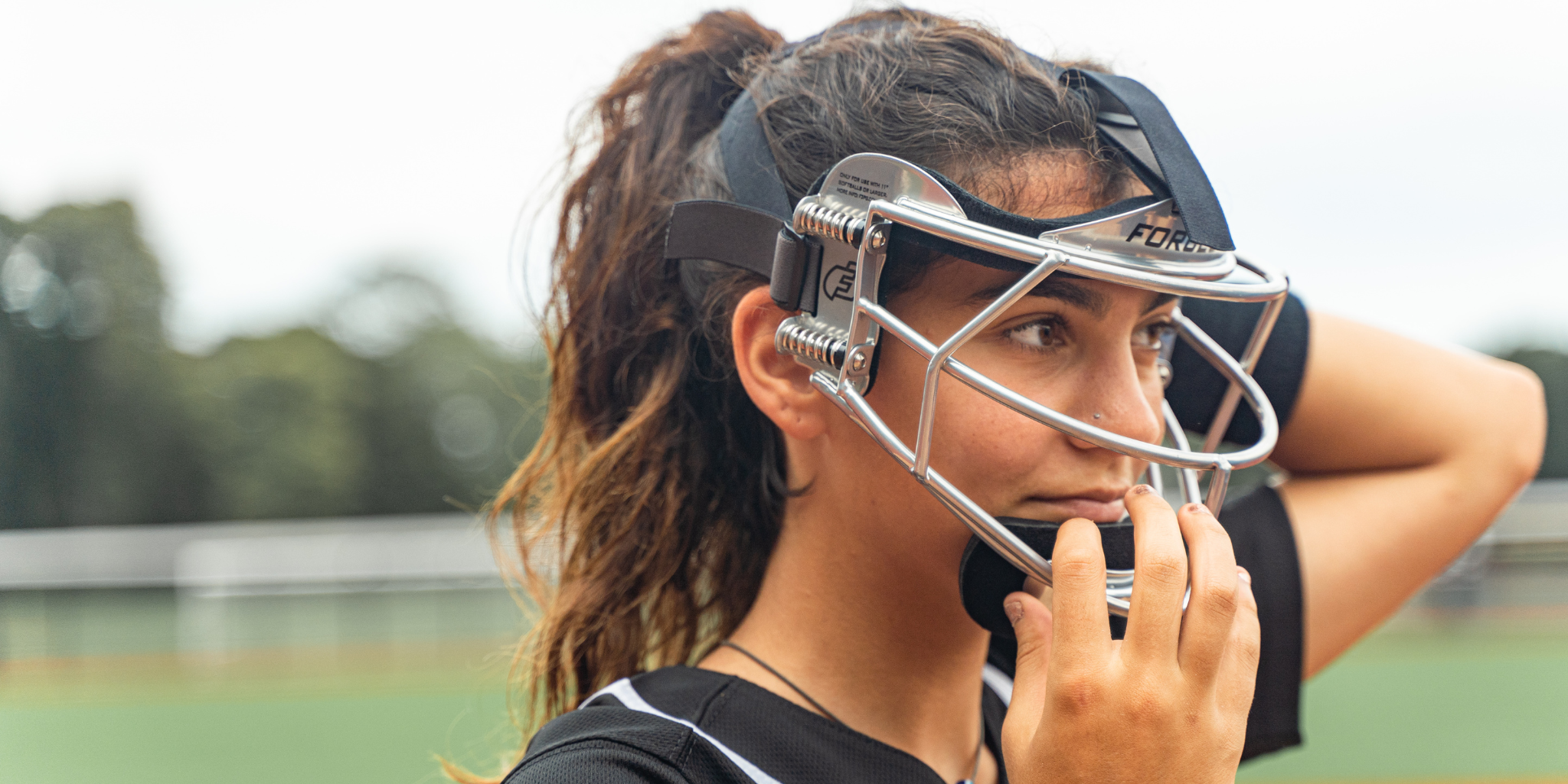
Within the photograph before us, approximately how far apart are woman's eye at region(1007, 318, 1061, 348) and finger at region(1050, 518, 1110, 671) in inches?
9.2

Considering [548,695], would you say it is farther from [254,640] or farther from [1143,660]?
[254,640]

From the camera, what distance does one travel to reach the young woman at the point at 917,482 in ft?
4.18

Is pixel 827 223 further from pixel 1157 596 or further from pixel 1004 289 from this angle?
pixel 1157 596

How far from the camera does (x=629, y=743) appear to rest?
4.42ft

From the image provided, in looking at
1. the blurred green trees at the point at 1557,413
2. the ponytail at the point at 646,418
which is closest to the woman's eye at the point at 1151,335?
the ponytail at the point at 646,418

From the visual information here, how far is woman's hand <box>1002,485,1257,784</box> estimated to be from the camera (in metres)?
Result: 1.17

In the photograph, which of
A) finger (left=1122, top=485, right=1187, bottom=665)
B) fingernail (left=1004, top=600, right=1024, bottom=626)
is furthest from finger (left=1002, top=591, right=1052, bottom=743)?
finger (left=1122, top=485, right=1187, bottom=665)

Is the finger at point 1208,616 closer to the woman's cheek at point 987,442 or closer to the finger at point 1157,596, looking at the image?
the finger at point 1157,596

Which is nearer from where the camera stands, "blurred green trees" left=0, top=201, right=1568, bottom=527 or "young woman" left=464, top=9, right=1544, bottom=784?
"young woman" left=464, top=9, right=1544, bottom=784

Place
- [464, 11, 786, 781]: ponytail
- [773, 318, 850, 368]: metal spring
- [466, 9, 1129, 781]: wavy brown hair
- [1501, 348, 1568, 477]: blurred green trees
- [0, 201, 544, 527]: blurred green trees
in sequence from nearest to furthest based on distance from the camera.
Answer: [773, 318, 850, 368]: metal spring → [466, 9, 1129, 781]: wavy brown hair → [464, 11, 786, 781]: ponytail → [1501, 348, 1568, 477]: blurred green trees → [0, 201, 544, 527]: blurred green trees

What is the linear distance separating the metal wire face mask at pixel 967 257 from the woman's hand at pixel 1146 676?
96 mm

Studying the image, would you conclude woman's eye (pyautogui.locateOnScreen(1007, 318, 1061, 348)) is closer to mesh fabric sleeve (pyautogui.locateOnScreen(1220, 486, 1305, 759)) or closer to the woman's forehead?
the woman's forehead

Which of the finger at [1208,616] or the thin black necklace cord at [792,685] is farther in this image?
the thin black necklace cord at [792,685]

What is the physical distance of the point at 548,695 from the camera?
1.93 m
